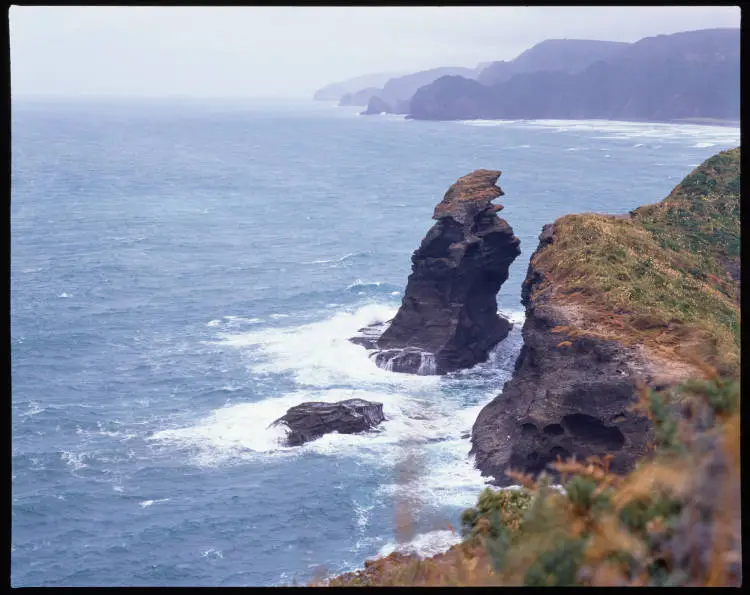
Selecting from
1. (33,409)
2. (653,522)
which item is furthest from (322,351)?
(653,522)

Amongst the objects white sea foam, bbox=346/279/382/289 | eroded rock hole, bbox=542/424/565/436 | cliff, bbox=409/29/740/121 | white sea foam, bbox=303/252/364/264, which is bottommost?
white sea foam, bbox=346/279/382/289

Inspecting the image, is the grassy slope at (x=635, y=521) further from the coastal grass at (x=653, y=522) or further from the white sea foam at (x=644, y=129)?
the white sea foam at (x=644, y=129)

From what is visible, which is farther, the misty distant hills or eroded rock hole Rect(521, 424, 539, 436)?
the misty distant hills

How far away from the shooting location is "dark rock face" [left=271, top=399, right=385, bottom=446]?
35.5 metres

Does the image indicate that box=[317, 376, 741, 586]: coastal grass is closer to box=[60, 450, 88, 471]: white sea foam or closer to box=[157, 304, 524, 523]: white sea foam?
box=[157, 304, 524, 523]: white sea foam

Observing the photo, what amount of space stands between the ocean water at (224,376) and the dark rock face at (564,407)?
2327mm

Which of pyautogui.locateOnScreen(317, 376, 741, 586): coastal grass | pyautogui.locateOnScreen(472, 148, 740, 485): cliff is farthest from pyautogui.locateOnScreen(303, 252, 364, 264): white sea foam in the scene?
pyautogui.locateOnScreen(317, 376, 741, 586): coastal grass

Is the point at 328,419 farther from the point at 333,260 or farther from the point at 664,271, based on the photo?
the point at 333,260

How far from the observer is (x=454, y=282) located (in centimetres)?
4359

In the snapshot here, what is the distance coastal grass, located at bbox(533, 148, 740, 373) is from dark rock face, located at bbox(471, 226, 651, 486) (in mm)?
969

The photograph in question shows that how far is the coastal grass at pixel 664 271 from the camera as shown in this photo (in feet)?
91.4

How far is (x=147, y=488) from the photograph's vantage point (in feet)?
105

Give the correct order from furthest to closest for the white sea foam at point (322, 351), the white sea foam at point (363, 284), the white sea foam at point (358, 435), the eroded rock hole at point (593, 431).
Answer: the white sea foam at point (363, 284) < the white sea foam at point (322, 351) < the white sea foam at point (358, 435) < the eroded rock hole at point (593, 431)

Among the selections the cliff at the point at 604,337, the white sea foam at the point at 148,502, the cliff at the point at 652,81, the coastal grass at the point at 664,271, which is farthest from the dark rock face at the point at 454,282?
the cliff at the point at 652,81
